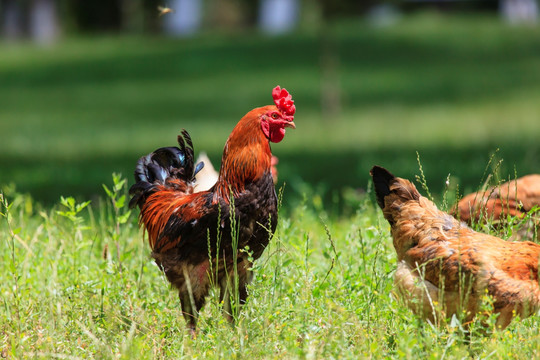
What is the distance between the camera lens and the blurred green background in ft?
36.0

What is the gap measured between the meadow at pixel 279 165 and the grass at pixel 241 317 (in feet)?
A: 0.06

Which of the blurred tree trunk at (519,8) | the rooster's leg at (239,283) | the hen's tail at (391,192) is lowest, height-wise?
the rooster's leg at (239,283)

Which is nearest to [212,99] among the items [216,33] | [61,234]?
[216,33]

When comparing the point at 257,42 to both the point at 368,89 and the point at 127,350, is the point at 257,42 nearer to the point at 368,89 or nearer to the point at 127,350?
the point at 368,89

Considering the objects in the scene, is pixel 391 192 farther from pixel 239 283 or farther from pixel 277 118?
pixel 239 283

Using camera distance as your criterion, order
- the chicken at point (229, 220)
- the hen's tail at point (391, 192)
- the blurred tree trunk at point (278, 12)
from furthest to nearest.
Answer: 1. the blurred tree trunk at point (278, 12)
2. the hen's tail at point (391, 192)
3. the chicken at point (229, 220)

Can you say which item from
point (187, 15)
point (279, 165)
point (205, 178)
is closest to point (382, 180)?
point (205, 178)

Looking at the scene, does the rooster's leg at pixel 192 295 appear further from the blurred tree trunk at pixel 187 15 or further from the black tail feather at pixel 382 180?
the blurred tree trunk at pixel 187 15

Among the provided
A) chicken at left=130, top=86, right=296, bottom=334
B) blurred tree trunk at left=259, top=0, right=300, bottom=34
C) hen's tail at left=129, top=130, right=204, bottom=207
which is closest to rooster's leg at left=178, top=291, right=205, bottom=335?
chicken at left=130, top=86, right=296, bottom=334

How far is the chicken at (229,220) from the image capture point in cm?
A: 399

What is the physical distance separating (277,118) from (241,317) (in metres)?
1.12

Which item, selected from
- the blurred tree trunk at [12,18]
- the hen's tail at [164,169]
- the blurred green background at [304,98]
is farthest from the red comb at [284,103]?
the blurred tree trunk at [12,18]

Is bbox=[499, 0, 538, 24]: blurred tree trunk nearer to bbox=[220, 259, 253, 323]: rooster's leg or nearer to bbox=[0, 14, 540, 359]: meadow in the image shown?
bbox=[0, 14, 540, 359]: meadow

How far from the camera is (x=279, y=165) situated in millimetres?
11070
